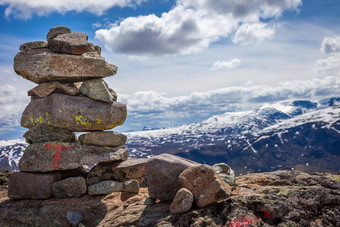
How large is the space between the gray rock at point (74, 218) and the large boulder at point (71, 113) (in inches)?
300

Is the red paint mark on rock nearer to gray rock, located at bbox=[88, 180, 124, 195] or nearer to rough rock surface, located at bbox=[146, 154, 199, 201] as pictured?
gray rock, located at bbox=[88, 180, 124, 195]

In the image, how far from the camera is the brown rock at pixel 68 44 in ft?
72.4

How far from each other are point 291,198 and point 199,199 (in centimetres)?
506

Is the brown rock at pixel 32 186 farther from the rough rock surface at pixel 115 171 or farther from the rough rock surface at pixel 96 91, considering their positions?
the rough rock surface at pixel 96 91

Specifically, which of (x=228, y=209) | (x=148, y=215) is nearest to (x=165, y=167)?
(x=148, y=215)

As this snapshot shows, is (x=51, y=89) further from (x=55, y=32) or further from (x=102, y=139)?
(x=102, y=139)

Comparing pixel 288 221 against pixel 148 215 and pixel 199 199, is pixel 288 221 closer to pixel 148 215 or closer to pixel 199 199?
pixel 199 199

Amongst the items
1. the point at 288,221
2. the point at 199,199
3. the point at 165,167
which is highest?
the point at 165,167

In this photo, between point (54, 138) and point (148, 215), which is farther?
point (54, 138)

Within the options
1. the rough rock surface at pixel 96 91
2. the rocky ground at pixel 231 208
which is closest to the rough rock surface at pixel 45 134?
the rough rock surface at pixel 96 91

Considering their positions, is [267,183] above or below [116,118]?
below

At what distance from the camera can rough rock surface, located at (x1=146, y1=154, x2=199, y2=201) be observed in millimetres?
16766

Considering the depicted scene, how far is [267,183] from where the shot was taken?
56.1 ft

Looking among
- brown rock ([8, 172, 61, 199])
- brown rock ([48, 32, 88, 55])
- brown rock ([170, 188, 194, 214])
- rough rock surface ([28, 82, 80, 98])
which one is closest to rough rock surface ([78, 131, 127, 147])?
brown rock ([8, 172, 61, 199])
